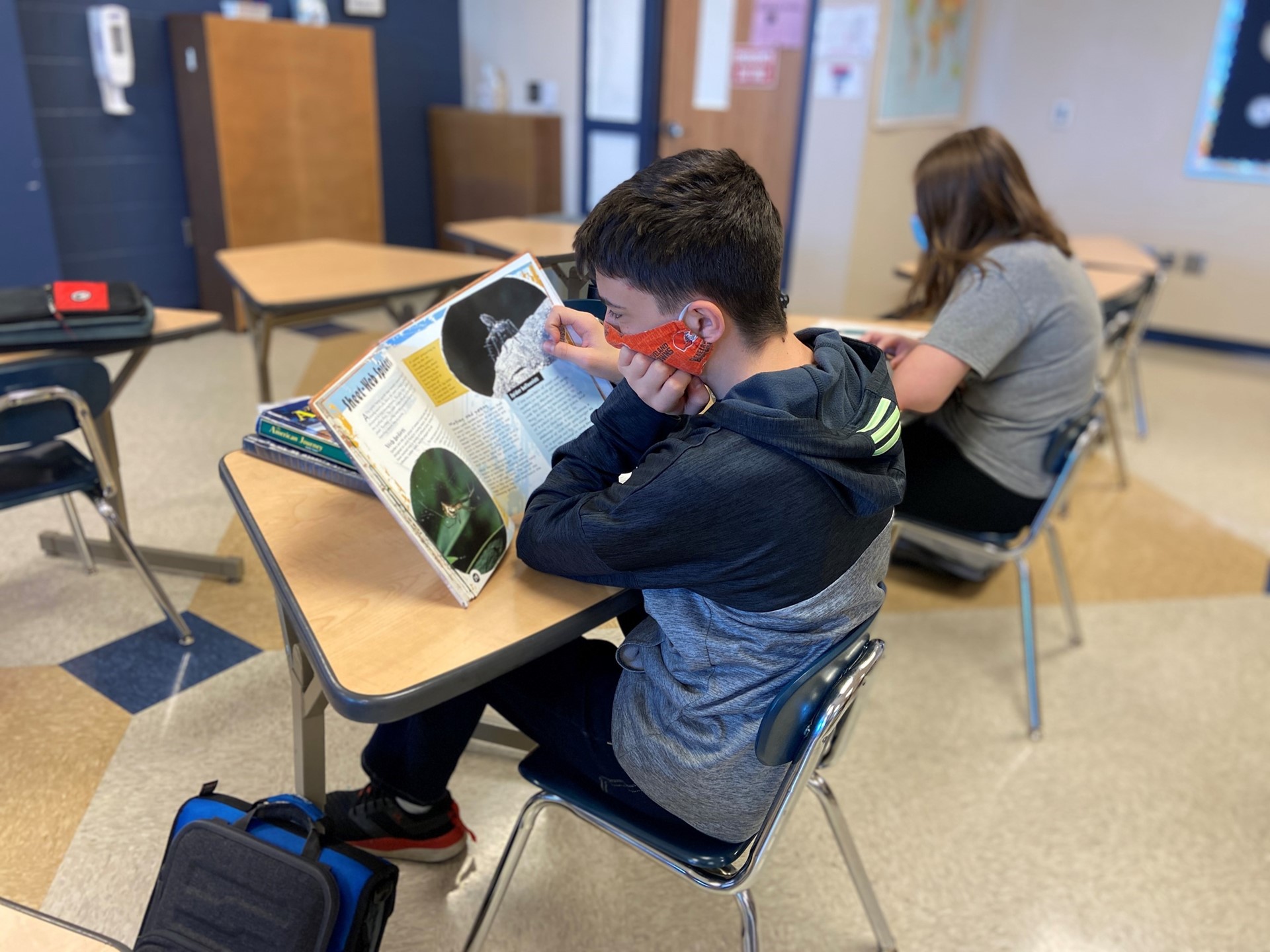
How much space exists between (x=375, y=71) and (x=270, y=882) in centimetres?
490

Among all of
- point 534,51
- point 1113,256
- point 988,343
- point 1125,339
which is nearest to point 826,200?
point 1113,256

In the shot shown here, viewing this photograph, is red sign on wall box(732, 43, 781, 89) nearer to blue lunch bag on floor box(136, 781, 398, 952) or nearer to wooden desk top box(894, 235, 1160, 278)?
wooden desk top box(894, 235, 1160, 278)

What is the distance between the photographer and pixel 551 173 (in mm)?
5133

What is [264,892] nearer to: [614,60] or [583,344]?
[583,344]

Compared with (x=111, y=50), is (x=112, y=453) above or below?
below

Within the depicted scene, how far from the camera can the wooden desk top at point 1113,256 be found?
3.37 meters

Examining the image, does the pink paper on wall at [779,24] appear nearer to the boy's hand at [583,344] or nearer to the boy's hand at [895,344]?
the boy's hand at [895,344]

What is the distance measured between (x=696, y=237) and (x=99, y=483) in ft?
5.06

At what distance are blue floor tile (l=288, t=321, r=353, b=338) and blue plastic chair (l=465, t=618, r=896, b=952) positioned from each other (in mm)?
3604

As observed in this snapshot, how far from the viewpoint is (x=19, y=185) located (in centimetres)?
368

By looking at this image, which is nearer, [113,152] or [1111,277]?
[1111,277]

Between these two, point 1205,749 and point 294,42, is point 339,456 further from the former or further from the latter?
point 294,42

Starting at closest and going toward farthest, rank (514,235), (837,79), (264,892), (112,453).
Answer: (264,892), (112,453), (514,235), (837,79)

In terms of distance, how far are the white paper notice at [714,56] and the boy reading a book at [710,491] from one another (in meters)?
3.94
